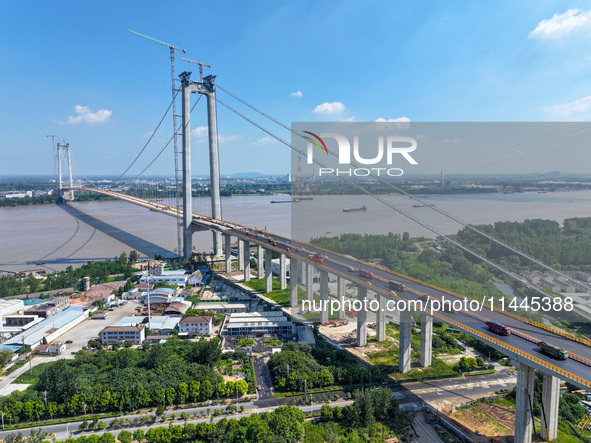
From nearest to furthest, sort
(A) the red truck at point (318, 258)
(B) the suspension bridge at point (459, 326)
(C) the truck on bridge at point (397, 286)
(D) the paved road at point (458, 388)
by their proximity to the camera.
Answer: (B) the suspension bridge at point (459, 326), (D) the paved road at point (458, 388), (C) the truck on bridge at point (397, 286), (A) the red truck at point (318, 258)

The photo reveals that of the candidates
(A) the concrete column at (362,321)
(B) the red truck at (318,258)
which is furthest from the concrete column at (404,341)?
(B) the red truck at (318,258)

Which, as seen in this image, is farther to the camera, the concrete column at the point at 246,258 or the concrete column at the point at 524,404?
the concrete column at the point at 246,258

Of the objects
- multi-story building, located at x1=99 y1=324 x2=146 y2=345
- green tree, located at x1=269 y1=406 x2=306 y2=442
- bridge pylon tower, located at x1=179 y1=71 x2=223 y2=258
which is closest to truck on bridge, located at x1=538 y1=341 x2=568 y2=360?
green tree, located at x1=269 y1=406 x2=306 y2=442

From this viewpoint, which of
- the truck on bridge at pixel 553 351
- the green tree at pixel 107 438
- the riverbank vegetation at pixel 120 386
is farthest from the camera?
the riverbank vegetation at pixel 120 386

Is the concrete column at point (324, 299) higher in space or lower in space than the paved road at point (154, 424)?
higher

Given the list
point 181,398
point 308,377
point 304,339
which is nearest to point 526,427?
point 308,377

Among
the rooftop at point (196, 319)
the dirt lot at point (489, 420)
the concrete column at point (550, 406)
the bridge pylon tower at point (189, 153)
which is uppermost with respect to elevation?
the bridge pylon tower at point (189, 153)

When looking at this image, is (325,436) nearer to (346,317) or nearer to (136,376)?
(136,376)

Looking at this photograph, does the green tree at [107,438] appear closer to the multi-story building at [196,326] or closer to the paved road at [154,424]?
the paved road at [154,424]
